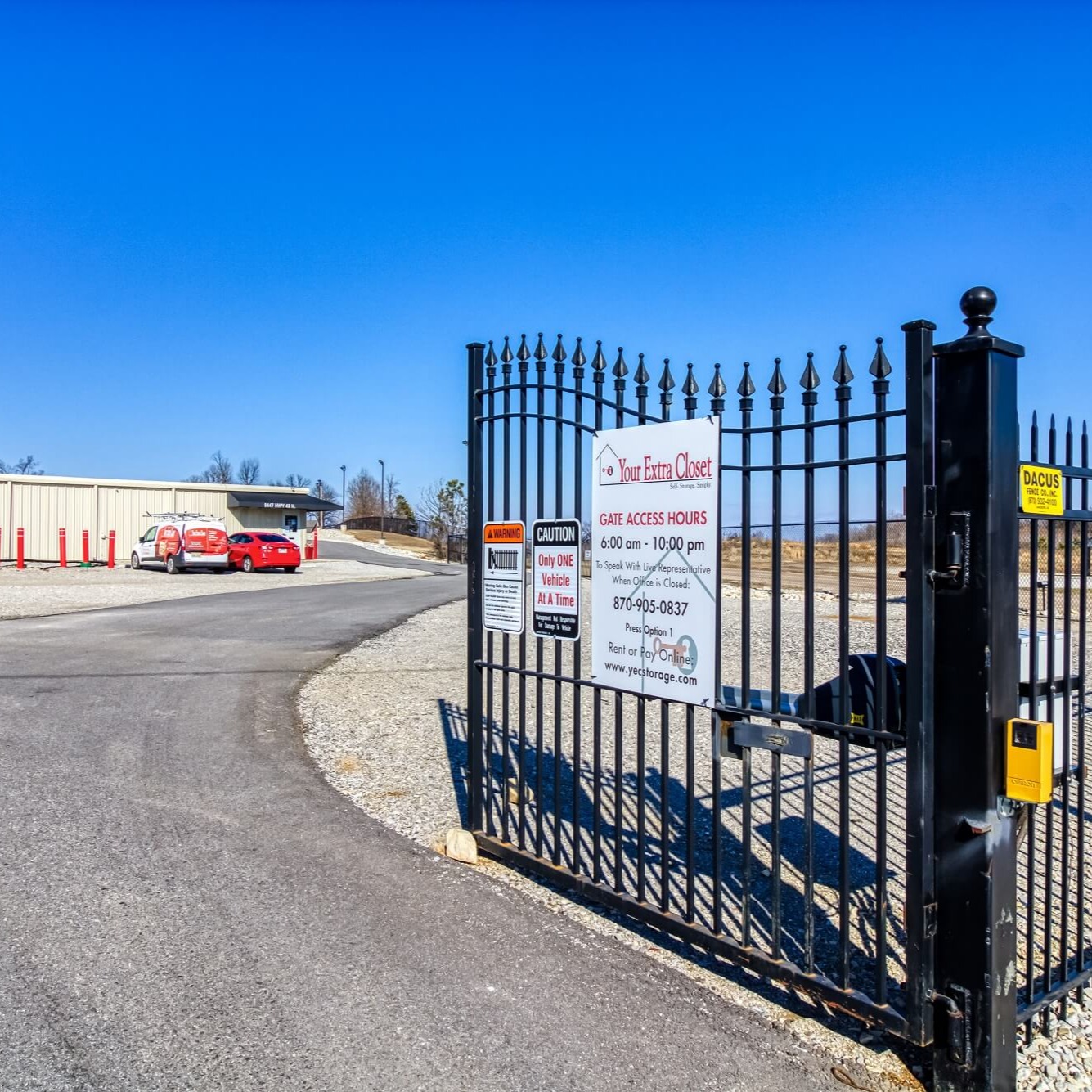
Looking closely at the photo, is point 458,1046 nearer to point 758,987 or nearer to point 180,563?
point 758,987

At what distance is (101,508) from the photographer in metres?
36.7

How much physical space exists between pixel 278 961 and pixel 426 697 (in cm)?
615

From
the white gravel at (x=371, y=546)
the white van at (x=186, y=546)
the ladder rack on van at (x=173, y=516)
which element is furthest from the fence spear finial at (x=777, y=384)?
the white gravel at (x=371, y=546)

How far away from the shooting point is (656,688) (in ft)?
13.3

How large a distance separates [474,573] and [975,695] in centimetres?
291

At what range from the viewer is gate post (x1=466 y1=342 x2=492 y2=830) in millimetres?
5090

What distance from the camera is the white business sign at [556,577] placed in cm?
458

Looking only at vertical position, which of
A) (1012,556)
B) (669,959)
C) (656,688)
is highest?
(1012,556)

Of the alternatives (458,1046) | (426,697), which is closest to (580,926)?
(458,1046)

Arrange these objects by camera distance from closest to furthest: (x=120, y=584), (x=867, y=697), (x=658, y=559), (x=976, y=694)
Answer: (x=976, y=694), (x=867, y=697), (x=658, y=559), (x=120, y=584)

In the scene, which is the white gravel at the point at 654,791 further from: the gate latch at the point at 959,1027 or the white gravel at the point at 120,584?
the white gravel at the point at 120,584

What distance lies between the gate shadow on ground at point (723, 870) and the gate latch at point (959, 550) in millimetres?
1177

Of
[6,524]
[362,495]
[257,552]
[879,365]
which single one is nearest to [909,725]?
[879,365]

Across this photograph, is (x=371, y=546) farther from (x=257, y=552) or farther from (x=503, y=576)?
(x=503, y=576)
